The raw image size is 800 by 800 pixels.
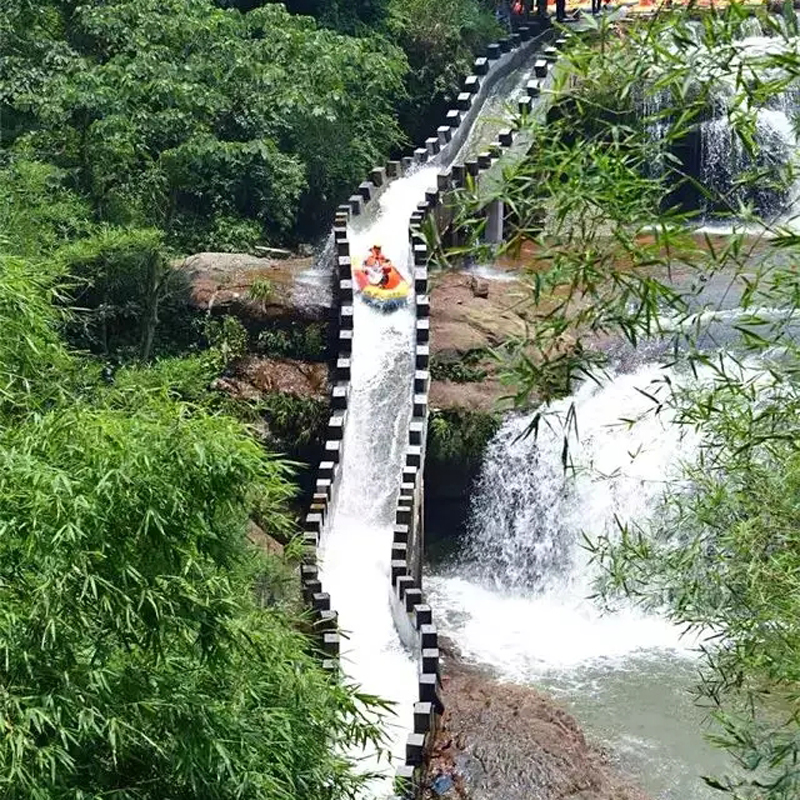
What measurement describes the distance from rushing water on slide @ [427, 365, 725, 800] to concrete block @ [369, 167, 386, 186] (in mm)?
4613

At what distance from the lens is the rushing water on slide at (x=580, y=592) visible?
1548 centimetres

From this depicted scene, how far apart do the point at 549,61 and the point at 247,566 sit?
17934mm

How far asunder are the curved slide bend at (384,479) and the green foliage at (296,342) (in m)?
0.54

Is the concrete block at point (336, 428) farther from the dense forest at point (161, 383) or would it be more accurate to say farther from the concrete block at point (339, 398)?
the dense forest at point (161, 383)

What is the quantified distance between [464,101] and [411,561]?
1024 cm

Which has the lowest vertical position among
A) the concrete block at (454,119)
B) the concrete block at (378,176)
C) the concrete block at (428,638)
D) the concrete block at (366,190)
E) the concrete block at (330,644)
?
the concrete block at (330,644)

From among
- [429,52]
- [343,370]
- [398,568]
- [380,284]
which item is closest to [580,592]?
[398,568]

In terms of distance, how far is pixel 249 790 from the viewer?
327 inches

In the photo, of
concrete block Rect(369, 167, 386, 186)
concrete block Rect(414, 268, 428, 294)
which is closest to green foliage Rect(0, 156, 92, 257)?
concrete block Rect(414, 268, 428, 294)

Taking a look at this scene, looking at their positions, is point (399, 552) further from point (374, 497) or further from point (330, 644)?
point (330, 644)

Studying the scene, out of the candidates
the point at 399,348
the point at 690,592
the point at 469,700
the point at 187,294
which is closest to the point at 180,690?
the point at 690,592

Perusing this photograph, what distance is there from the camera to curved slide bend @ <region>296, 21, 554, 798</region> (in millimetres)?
14828

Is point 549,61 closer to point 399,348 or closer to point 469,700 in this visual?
point 399,348

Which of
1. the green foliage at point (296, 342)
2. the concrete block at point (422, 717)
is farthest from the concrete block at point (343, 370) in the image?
the concrete block at point (422, 717)
